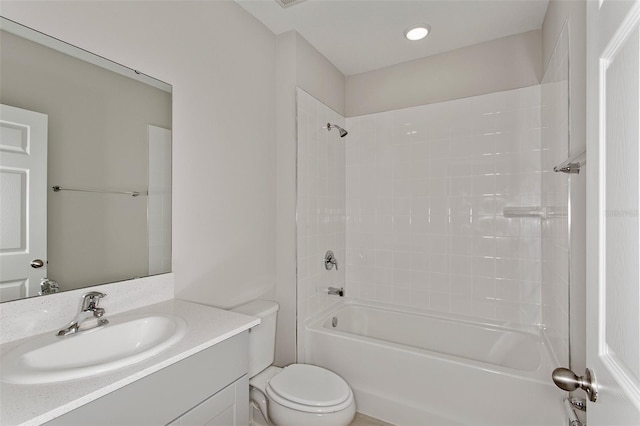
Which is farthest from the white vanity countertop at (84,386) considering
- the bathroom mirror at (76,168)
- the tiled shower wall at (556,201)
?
the tiled shower wall at (556,201)

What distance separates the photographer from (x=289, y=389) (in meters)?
1.71

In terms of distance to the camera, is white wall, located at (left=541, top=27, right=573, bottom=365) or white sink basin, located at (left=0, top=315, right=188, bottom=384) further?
white wall, located at (left=541, top=27, right=573, bottom=365)

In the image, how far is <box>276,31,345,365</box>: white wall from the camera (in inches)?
87.9

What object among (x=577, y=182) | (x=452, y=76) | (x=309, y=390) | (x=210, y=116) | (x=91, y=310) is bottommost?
(x=309, y=390)

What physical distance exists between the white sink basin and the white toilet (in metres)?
0.66

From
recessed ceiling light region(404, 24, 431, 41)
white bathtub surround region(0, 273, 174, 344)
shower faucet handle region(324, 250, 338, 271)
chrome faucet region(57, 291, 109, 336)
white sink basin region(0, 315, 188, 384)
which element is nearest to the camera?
white sink basin region(0, 315, 188, 384)

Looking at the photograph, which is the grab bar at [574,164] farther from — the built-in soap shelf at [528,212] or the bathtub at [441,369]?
the bathtub at [441,369]

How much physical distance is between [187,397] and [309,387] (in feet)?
2.75

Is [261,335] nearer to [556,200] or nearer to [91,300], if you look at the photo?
[91,300]

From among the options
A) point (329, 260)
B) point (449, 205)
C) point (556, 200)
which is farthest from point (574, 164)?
point (329, 260)

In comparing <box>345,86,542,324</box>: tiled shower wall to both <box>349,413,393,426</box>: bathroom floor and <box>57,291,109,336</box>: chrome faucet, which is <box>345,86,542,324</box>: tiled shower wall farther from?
<box>57,291,109,336</box>: chrome faucet

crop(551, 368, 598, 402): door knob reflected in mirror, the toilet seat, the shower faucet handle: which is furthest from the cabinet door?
the shower faucet handle

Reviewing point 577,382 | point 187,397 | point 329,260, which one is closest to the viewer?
point 577,382

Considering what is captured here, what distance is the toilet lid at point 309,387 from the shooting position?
1.62 metres
